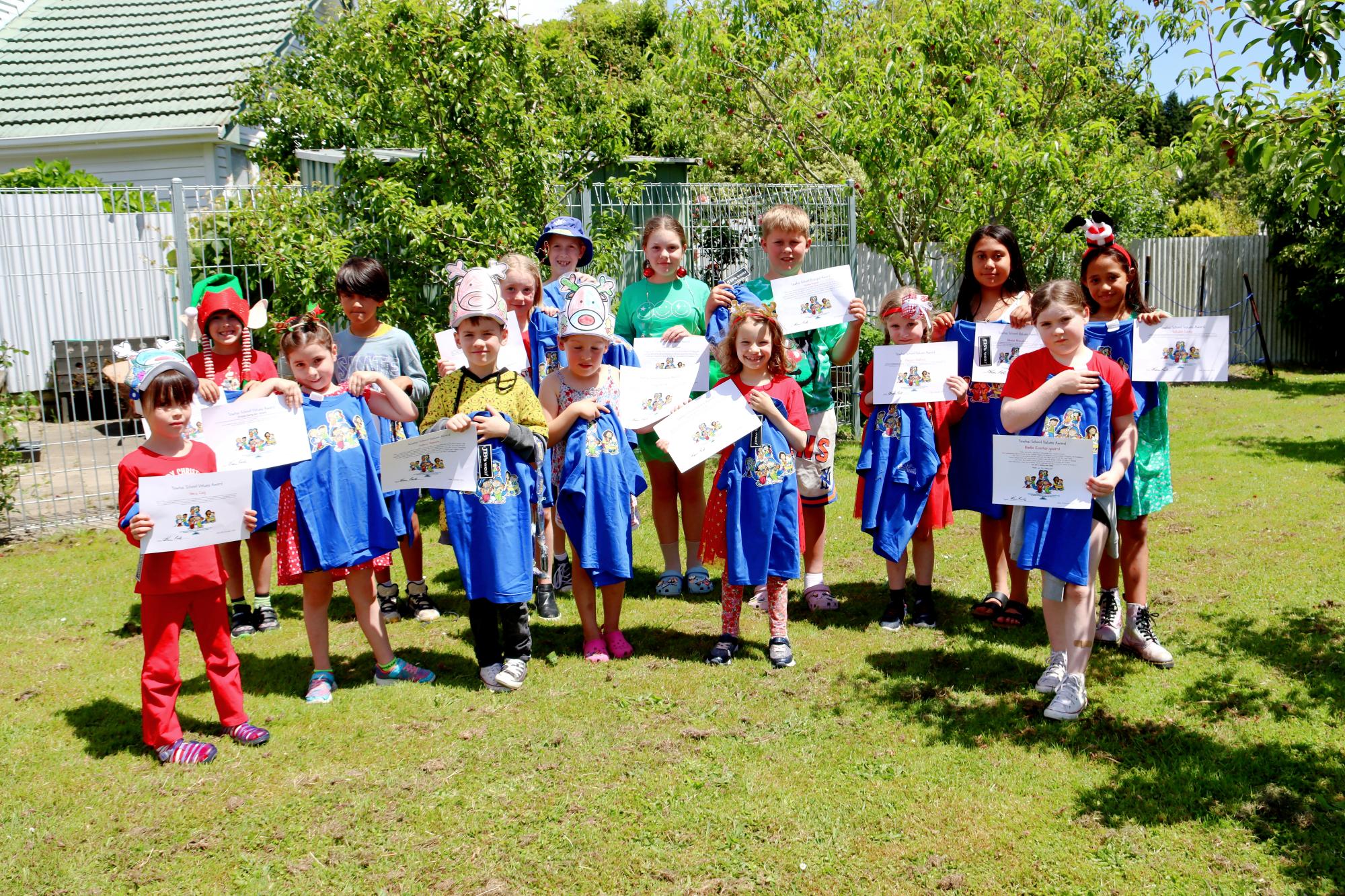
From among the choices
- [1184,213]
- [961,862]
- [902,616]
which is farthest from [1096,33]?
[1184,213]

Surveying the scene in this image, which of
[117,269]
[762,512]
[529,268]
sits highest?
[117,269]

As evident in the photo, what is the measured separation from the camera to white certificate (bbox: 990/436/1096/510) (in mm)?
4316

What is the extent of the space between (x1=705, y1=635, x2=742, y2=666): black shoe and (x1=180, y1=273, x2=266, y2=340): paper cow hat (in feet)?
9.62

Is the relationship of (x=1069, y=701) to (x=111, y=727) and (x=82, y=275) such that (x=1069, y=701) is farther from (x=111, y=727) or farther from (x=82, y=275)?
(x=82, y=275)

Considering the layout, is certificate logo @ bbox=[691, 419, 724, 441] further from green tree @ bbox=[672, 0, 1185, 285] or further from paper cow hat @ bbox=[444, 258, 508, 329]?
green tree @ bbox=[672, 0, 1185, 285]

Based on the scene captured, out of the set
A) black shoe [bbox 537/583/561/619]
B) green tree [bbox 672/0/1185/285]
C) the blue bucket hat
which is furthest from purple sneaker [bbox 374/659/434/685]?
green tree [bbox 672/0/1185/285]

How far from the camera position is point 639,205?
31.2ft

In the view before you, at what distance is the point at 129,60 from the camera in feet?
54.0

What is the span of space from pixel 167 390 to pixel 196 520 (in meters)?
0.53

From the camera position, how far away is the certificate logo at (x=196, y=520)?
161 inches

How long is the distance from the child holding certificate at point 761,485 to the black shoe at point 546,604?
1211 millimetres

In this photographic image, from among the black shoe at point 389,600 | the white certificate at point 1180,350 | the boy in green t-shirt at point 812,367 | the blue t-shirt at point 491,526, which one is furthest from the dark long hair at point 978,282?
the black shoe at point 389,600

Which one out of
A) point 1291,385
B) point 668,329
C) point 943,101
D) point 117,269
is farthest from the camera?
point 1291,385

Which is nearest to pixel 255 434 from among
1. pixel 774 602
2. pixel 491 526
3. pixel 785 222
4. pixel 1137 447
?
pixel 491 526
